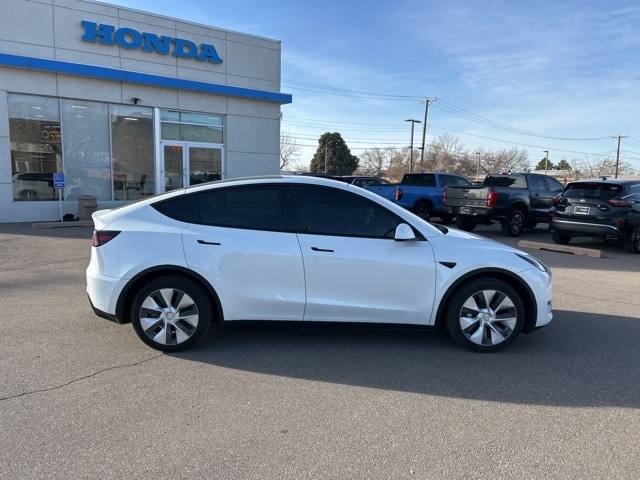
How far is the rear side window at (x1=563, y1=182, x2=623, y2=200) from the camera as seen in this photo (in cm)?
1077

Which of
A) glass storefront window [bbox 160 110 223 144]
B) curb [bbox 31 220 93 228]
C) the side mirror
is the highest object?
glass storefront window [bbox 160 110 223 144]

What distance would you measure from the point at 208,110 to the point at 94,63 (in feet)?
12.9

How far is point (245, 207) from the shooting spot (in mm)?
4570

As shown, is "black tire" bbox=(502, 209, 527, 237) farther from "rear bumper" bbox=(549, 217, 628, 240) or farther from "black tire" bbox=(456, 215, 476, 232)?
"rear bumper" bbox=(549, 217, 628, 240)

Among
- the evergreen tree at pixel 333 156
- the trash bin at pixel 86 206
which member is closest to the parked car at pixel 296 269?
the trash bin at pixel 86 206

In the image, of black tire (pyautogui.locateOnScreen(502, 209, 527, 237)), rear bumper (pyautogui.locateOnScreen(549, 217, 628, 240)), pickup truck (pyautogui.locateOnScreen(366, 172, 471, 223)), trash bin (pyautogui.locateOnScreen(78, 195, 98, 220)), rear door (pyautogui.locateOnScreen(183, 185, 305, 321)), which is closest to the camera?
rear door (pyautogui.locateOnScreen(183, 185, 305, 321))

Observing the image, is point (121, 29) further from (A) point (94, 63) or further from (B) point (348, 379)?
(B) point (348, 379)

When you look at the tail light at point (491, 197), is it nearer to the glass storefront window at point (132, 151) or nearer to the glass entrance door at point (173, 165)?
the glass entrance door at point (173, 165)

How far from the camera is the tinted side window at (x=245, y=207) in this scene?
4.52 m

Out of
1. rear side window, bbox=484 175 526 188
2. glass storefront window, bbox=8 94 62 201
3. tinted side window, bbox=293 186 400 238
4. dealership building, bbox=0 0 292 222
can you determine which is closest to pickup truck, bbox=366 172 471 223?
rear side window, bbox=484 175 526 188

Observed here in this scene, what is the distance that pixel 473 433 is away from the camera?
3.20 m

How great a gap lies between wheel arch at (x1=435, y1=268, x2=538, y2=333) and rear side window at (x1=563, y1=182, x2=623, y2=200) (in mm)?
7750

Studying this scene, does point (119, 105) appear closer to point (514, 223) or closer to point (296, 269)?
point (514, 223)

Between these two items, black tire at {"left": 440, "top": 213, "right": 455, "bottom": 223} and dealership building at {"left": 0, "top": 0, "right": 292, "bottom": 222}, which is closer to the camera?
dealership building at {"left": 0, "top": 0, "right": 292, "bottom": 222}
